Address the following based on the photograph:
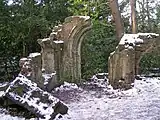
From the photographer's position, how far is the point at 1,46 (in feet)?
68.7

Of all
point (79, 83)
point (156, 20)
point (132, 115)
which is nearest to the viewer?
point (132, 115)

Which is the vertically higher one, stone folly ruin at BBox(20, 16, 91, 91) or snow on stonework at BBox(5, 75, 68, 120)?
stone folly ruin at BBox(20, 16, 91, 91)

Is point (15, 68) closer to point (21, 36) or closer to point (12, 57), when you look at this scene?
point (12, 57)

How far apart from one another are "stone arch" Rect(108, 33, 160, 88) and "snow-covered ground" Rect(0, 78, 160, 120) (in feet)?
1.63

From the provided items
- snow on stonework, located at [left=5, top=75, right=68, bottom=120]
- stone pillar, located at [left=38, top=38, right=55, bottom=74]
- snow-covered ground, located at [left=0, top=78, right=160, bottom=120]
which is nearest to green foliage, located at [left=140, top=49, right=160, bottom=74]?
snow-covered ground, located at [left=0, top=78, right=160, bottom=120]

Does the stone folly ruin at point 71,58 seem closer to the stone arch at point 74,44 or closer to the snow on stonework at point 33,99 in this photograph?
the stone arch at point 74,44

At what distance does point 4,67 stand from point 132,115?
47.4 feet

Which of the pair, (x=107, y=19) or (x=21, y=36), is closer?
(x=21, y=36)

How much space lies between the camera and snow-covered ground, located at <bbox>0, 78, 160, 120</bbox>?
25.1 feet

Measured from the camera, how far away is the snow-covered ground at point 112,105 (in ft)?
25.1

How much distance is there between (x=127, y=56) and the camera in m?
13.4

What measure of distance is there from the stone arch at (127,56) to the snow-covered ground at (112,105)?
19.5 inches

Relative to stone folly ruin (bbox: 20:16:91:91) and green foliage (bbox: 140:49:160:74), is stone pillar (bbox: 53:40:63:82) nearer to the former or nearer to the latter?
stone folly ruin (bbox: 20:16:91:91)

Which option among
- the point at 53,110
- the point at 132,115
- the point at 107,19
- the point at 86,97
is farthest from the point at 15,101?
the point at 107,19
